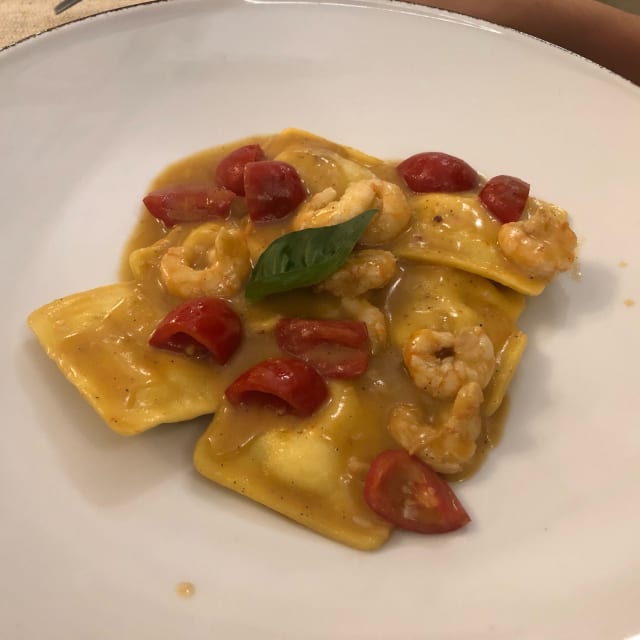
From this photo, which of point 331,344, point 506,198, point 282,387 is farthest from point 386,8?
point 282,387

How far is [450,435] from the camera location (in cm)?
318

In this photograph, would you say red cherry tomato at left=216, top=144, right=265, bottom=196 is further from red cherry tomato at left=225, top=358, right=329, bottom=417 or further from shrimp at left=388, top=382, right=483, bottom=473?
shrimp at left=388, top=382, right=483, bottom=473

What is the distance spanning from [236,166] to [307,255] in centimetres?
129

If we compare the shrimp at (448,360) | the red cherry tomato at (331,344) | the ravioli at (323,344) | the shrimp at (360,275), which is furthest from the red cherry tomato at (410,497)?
the shrimp at (360,275)

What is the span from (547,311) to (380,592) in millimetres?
2015

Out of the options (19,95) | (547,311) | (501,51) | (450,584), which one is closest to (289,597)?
(450,584)

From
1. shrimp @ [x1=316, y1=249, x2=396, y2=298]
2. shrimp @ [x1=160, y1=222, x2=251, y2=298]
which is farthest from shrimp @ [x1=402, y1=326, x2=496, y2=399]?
shrimp @ [x1=160, y1=222, x2=251, y2=298]

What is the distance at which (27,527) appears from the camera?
113 inches

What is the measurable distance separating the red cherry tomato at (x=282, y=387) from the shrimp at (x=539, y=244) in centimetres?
135

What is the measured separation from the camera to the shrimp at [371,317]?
11.7 feet

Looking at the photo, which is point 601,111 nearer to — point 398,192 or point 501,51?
point 501,51

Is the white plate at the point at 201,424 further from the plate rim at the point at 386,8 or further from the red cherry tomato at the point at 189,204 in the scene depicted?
the red cherry tomato at the point at 189,204

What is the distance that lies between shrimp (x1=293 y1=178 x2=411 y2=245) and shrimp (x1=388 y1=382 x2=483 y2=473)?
1082mm

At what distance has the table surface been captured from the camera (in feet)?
18.3
